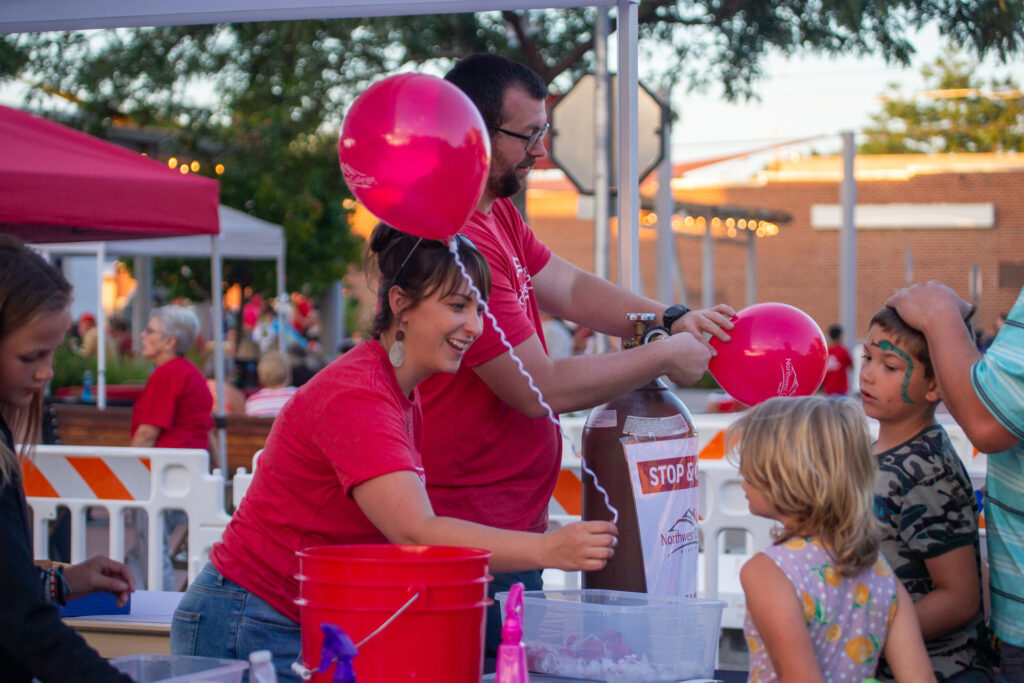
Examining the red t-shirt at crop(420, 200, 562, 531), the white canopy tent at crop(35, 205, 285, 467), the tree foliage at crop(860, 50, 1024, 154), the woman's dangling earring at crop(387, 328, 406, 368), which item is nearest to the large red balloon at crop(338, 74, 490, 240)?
the woman's dangling earring at crop(387, 328, 406, 368)

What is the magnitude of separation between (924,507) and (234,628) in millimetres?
1452

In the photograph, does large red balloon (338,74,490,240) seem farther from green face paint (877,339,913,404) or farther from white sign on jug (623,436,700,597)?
green face paint (877,339,913,404)

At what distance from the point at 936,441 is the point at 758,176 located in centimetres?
3199

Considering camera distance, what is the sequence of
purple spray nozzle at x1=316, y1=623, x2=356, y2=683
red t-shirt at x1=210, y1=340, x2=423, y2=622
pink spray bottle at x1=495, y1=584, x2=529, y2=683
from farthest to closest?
red t-shirt at x1=210, y1=340, x2=423, y2=622, pink spray bottle at x1=495, y1=584, x2=529, y2=683, purple spray nozzle at x1=316, y1=623, x2=356, y2=683

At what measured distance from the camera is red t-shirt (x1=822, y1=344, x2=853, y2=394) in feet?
44.3

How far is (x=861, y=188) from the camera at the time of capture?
32.9 metres

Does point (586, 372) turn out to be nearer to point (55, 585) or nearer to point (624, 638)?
point (624, 638)

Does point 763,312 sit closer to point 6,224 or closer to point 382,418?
point 382,418

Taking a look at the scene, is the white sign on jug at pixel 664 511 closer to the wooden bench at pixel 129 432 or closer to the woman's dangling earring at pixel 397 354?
the woman's dangling earring at pixel 397 354

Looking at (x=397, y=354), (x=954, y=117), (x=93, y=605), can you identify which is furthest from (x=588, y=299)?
(x=954, y=117)

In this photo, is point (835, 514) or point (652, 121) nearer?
point (835, 514)

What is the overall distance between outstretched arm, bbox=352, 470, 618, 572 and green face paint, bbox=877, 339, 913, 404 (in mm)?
898

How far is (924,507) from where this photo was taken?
2375 millimetres

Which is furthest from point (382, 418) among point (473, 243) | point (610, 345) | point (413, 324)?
point (610, 345)
